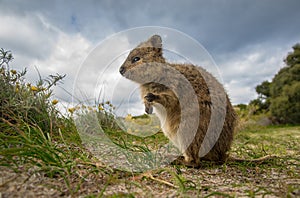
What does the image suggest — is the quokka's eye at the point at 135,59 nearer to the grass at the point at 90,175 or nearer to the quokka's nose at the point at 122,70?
the quokka's nose at the point at 122,70

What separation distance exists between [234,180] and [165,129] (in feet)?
2.85

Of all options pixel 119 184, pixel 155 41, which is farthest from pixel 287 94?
pixel 119 184

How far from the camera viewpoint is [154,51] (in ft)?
9.82

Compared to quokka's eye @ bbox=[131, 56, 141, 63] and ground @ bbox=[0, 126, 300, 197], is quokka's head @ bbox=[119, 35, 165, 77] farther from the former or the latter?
ground @ bbox=[0, 126, 300, 197]

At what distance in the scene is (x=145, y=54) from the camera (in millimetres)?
2988

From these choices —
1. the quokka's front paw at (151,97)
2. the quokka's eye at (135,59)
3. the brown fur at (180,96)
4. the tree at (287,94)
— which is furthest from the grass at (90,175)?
the tree at (287,94)

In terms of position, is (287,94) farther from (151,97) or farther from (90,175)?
(90,175)

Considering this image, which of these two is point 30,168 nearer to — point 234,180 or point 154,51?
point 234,180

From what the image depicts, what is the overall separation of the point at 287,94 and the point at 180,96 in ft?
43.1

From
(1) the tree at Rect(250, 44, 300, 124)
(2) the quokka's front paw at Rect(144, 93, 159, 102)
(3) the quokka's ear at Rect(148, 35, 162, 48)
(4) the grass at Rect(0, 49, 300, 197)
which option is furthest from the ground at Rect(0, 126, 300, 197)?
(1) the tree at Rect(250, 44, 300, 124)

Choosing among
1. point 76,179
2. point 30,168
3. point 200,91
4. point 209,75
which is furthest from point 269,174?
point 30,168

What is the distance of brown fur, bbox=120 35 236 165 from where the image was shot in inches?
98.9

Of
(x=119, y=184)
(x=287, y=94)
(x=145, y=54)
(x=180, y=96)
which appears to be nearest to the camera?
(x=119, y=184)

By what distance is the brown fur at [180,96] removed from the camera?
Result: 2512 millimetres
